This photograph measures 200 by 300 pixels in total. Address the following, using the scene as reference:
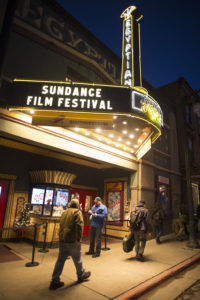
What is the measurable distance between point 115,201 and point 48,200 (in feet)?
13.4

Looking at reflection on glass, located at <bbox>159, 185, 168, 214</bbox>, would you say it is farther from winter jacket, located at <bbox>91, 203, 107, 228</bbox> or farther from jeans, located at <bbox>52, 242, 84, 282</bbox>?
jeans, located at <bbox>52, 242, 84, 282</bbox>

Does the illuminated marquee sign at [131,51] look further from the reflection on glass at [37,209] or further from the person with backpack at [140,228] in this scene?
the reflection on glass at [37,209]

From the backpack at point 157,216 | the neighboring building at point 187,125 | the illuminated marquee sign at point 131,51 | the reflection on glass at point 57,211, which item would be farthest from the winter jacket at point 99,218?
the neighboring building at point 187,125

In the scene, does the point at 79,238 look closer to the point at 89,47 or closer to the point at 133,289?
the point at 133,289

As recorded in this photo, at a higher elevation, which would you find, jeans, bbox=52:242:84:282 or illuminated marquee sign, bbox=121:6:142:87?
illuminated marquee sign, bbox=121:6:142:87

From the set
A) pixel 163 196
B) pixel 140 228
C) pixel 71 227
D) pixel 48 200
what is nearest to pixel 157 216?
pixel 163 196

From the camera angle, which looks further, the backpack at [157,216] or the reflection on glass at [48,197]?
the backpack at [157,216]

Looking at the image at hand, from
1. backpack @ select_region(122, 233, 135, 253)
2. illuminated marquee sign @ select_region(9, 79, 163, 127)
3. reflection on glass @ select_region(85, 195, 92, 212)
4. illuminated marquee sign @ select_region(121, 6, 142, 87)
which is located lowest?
backpack @ select_region(122, 233, 135, 253)

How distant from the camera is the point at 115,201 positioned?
10703 millimetres

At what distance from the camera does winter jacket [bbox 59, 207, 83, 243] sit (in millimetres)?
4023

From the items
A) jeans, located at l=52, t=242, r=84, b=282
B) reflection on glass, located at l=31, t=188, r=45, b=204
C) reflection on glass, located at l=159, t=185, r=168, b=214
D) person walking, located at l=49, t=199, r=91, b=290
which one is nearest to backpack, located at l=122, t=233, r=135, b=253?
person walking, located at l=49, t=199, r=91, b=290

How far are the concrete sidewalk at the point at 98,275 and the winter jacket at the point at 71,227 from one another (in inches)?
38.5

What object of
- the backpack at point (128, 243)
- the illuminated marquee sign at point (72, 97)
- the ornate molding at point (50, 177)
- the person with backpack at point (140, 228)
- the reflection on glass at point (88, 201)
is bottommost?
the backpack at point (128, 243)

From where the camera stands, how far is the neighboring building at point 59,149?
6414mm
